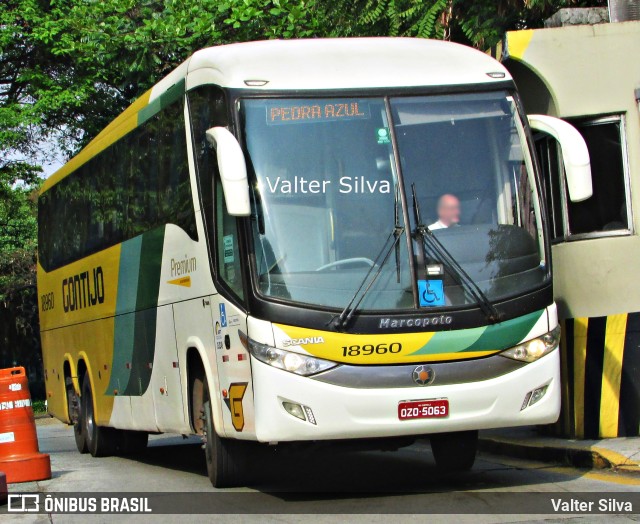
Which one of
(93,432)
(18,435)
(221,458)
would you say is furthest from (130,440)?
(221,458)

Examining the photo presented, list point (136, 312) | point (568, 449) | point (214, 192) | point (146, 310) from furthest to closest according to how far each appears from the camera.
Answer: point (136, 312) < point (146, 310) < point (568, 449) < point (214, 192)

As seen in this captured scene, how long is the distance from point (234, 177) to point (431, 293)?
5.43ft

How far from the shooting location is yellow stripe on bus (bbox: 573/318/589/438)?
1156 centimetres

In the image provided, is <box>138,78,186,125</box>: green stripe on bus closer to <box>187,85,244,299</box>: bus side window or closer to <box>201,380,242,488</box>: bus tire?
<box>187,85,244,299</box>: bus side window

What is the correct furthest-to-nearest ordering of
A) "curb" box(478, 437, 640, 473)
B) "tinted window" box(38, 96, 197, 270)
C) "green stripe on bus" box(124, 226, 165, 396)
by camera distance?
1. "green stripe on bus" box(124, 226, 165, 396)
2. "tinted window" box(38, 96, 197, 270)
3. "curb" box(478, 437, 640, 473)

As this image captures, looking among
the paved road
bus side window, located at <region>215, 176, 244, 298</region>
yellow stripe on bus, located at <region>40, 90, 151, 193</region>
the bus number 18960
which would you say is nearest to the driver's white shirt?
the bus number 18960

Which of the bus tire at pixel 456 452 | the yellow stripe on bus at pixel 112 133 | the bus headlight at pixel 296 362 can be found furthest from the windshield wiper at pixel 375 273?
the yellow stripe on bus at pixel 112 133

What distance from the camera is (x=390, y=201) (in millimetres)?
8656

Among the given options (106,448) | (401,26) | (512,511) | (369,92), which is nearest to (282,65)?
(369,92)

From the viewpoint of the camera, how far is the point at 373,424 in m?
8.24

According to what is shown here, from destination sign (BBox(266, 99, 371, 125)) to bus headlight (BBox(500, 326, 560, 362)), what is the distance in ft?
6.84

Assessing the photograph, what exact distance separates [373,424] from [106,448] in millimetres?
7848

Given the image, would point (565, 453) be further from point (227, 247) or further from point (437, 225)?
point (227, 247)

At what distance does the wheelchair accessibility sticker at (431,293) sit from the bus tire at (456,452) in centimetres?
198
